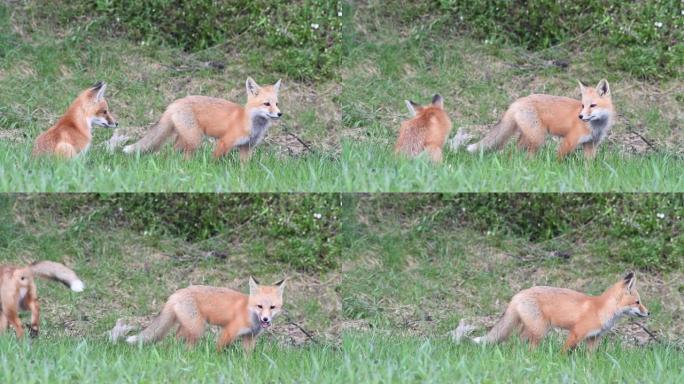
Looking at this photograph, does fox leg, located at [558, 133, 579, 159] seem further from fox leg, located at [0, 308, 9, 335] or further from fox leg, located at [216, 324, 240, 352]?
fox leg, located at [0, 308, 9, 335]

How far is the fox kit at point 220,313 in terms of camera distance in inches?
390

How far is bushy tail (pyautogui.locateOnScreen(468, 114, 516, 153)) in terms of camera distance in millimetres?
10906

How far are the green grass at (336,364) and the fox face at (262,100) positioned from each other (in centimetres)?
219

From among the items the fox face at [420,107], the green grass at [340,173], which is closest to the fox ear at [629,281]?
the green grass at [340,173]

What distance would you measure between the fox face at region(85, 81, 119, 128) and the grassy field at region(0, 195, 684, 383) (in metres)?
1.70

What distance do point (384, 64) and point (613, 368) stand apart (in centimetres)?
440

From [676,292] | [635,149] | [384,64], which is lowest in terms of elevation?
[676,292]

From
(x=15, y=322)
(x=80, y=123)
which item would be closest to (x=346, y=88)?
(x=80, y=123)

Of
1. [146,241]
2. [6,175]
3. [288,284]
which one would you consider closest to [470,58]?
[288,284]

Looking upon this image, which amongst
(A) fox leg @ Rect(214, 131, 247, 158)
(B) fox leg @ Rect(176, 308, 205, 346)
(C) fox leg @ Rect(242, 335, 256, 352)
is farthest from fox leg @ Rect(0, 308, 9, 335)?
(A) fox leg @ Rect(214, 131, 247, 158)

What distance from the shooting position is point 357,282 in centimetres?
1159

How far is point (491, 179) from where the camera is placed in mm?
10391

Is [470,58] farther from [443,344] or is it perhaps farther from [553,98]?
[443,344]

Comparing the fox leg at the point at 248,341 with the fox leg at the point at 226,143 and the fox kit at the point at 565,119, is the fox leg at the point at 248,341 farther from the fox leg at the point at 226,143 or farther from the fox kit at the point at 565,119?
the fox kit at the point at 565,119
